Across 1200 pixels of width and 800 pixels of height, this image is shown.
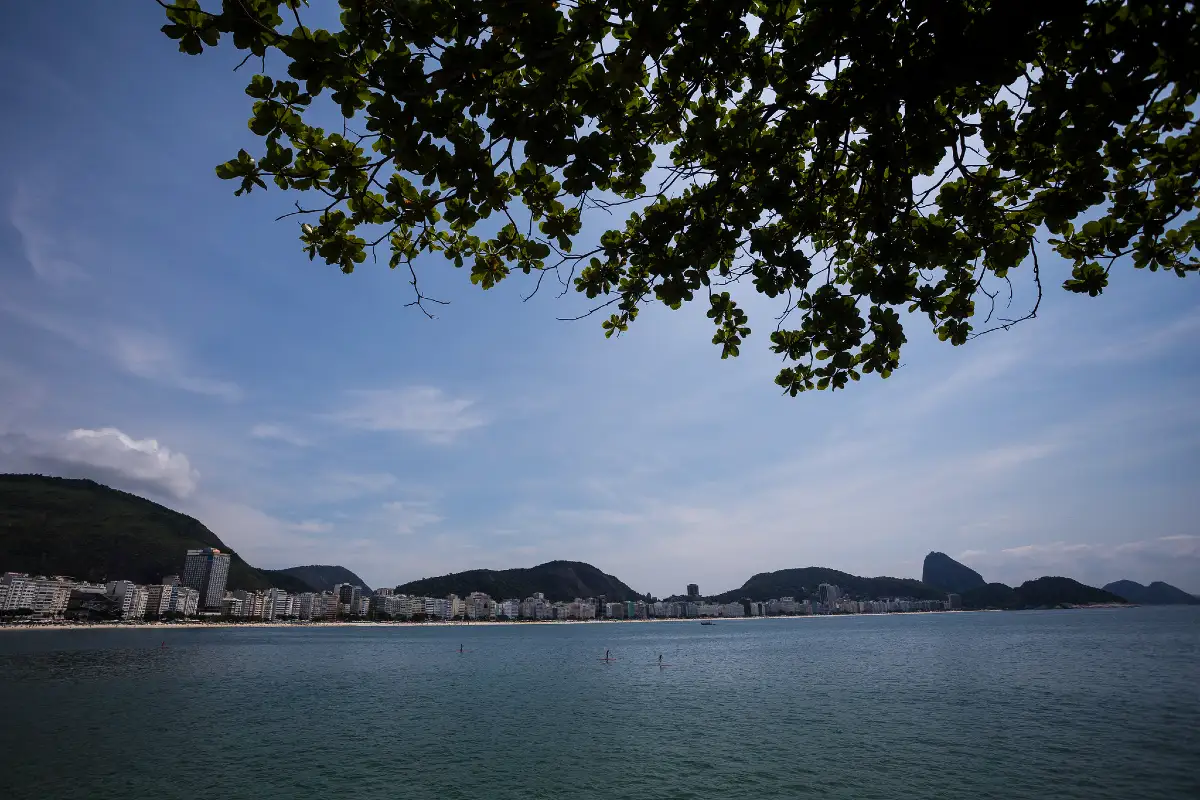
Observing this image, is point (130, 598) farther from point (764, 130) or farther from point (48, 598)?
point (764, 130)

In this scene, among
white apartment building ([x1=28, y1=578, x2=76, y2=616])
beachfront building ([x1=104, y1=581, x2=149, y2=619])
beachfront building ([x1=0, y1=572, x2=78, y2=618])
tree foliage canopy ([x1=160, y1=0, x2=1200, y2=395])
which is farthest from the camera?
beachfront building ([x1=104, y1=581, x2=149, y2=619])

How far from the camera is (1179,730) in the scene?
91.7 ft

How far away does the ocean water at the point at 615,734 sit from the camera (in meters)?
20.5

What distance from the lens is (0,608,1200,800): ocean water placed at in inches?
808

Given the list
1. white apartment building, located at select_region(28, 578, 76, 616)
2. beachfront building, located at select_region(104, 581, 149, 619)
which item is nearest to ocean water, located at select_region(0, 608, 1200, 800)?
beachfront building, located at select_region(104, 581, 149, 619)

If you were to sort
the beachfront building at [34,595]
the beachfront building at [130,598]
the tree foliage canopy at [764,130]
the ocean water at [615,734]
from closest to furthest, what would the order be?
the tree foliage canopy at [764,130], the ocean water at [615,734], the beachfront building at [34,595], the beachfront building at [130,598]

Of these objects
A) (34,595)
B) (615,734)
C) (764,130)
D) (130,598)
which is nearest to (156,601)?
(130,598)

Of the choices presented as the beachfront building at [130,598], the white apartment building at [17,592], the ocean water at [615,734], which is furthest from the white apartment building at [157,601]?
the ocean water at [615,734]

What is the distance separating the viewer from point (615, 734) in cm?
2908

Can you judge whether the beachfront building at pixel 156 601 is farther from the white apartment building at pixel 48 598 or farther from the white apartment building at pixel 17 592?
the white apartment building at pixel 17 592

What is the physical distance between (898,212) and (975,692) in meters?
48.1

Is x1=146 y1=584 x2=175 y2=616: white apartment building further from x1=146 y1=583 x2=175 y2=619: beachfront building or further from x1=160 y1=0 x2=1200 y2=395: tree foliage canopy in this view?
x1=160 y1=0 x2=1200 y2=395: tree foliage canopy

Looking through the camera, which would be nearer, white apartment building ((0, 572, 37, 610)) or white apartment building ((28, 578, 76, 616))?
white apartment building ((0, 572, 37, 610))

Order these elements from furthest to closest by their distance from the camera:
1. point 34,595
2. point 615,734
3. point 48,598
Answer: point 48,598, point 34,595, point 615,734
